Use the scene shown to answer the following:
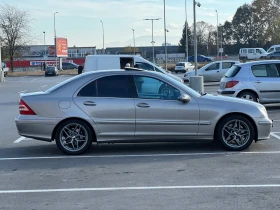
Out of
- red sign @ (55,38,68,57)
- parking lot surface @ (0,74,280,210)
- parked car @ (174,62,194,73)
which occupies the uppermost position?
red sign @ (55,38,68,57)

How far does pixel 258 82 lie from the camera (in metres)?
16.3

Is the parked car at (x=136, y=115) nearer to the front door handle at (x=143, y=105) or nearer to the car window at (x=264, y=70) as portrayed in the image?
the front door handle at (x=143, y=105)

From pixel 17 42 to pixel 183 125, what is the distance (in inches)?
2861

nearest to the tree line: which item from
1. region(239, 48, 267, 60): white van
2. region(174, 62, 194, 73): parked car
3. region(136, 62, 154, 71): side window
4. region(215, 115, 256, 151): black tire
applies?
region(239, 48, 267, 60): white van

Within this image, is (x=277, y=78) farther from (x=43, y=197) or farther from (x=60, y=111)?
(x=43, y=197)

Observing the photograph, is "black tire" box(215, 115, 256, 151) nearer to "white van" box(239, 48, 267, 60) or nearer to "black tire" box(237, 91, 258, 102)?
"black tire" box(237, 91, 258, 102)

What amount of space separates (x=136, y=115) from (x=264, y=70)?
8081mm

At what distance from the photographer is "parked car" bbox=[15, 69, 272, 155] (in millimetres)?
9430

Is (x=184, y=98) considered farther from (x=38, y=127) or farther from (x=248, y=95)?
(x=248, y=95)

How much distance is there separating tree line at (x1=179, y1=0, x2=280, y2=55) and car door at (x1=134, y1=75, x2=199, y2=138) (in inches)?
2970

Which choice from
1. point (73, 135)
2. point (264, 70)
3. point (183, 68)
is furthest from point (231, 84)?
point (183, 68)

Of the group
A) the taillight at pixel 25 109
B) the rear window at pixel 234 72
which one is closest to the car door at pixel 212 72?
the rear window at pixel 234 72

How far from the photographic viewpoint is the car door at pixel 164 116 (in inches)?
371

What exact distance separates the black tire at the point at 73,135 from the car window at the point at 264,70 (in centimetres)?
833
